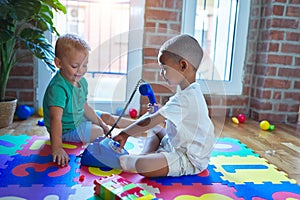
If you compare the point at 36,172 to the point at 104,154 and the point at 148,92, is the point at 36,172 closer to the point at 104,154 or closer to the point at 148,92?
the point at 104,154

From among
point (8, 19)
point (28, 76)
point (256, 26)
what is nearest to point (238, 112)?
point (256, 26)

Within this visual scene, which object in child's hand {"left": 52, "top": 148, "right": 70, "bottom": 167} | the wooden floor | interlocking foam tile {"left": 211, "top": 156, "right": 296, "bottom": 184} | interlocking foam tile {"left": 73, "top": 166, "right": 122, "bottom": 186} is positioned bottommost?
the wooden floor

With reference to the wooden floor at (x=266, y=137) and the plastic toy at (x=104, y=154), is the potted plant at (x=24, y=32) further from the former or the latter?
the plastic toy at (x=104, y=154)

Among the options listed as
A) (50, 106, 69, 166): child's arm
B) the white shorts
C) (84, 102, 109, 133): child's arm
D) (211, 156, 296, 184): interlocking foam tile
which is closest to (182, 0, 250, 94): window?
(211, 156, 296, 184): interlocking foam tile

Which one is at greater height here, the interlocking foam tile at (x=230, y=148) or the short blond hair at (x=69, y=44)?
the short blond hair at (x=69, y=44)

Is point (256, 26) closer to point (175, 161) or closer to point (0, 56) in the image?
point (175, 161)

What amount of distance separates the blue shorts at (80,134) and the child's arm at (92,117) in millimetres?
43

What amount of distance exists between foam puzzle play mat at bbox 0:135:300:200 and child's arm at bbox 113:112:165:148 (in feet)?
0.38

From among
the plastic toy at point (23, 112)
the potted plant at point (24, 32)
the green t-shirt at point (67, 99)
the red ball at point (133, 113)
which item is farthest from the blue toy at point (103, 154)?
the plastic toy at point (23, 112)

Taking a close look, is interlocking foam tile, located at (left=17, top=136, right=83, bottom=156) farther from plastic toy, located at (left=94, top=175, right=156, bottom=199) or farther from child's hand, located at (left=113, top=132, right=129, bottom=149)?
plastic toy, located at (left=94, top=175, right=156, bottom=199)

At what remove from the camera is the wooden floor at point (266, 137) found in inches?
46.9

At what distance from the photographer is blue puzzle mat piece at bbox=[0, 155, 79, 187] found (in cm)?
91

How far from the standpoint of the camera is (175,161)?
988mm

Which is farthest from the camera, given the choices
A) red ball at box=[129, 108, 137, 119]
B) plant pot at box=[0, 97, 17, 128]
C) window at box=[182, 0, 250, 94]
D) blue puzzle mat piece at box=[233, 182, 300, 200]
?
window at box=[182, 0, 250, 94]
